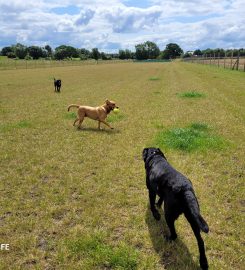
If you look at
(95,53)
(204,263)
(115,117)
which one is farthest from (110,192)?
(95,53)

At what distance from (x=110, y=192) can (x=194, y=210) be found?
2.28 metres

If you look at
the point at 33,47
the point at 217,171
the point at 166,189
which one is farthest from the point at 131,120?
the point at 33,47

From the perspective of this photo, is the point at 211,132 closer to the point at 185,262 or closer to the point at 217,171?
the point at 217,171

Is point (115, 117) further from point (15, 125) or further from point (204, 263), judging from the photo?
point (204, 263)

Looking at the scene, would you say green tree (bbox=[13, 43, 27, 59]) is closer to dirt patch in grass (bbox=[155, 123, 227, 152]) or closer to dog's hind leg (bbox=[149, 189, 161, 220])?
dirt patch in grass (bbox=[155, 123, 227, 152])

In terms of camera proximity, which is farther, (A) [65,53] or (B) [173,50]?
(B) [173,50]

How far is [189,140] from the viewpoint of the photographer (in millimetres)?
7941

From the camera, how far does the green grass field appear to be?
12.3ft

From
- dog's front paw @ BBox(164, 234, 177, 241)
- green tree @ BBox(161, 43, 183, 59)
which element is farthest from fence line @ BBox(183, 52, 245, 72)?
green tree @ BBox(161, 43, 183, 59)

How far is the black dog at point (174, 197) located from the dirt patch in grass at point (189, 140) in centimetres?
315

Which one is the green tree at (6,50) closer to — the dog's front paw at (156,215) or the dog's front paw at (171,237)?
the dog's front paw at (156,215)

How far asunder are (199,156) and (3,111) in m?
9.15

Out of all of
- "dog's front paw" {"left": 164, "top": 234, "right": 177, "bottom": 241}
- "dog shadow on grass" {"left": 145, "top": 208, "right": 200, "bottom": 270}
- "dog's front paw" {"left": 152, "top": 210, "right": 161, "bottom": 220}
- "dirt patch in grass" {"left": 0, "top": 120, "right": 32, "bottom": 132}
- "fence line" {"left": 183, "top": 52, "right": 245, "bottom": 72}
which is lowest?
"dog shadow on grass" {"left": 145, "top": 208, "right": 200, "bottom": 270}

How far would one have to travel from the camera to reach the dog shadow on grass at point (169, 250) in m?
3.54
